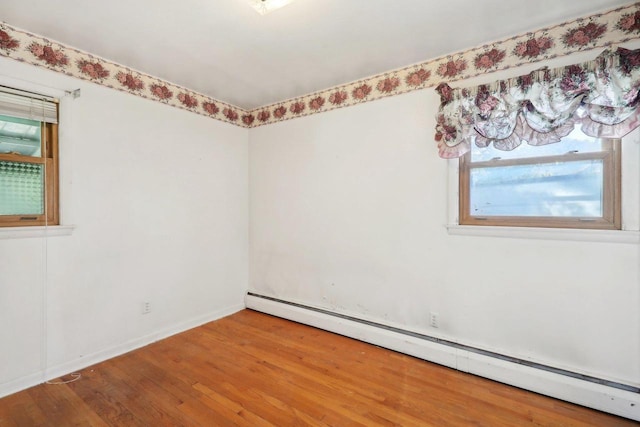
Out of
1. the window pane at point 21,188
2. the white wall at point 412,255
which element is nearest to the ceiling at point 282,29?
the white wall at point 412,255

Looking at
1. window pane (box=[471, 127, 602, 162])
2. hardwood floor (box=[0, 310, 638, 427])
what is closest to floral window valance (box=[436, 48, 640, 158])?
window pane (box=[471, 127, 602, 162])

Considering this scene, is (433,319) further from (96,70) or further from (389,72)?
(96,70)

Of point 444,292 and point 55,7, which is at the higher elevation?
point 55,7

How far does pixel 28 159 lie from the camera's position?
83.4 inches

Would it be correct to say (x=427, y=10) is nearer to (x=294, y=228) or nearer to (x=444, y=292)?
(x=444, y=292)

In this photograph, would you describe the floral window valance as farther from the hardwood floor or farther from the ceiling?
the hardwood floor

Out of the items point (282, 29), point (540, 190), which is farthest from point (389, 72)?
point (540, 190)

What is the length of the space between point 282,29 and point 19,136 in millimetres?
2048

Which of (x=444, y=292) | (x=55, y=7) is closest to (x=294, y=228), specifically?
(x=444, y=292)

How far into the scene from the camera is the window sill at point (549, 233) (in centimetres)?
182

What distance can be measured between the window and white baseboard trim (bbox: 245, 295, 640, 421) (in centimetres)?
102

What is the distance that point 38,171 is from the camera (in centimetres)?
219

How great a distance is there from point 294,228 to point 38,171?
2199mm

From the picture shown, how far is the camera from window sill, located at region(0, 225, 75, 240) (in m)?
2.00
